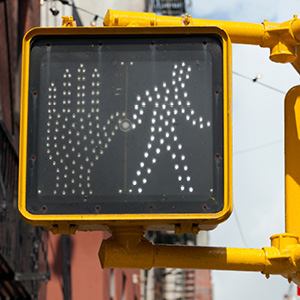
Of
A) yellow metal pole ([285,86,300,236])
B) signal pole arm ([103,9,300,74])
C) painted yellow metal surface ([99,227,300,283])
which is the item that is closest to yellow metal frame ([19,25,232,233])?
painted yellow metal surface ([99,227,300,283])

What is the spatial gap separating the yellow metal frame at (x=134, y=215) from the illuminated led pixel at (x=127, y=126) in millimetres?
19

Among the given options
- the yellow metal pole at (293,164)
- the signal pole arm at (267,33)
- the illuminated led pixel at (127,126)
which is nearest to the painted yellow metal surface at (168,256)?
the yellow metal pole at (293,164)

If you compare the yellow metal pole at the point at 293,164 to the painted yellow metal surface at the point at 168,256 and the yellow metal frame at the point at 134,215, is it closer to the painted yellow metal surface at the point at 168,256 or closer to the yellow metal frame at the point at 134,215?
the painted yellow metal surface at the point at 168,256

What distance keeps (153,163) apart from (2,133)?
939 cm

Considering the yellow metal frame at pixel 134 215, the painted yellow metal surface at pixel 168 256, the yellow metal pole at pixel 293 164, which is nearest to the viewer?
the yellow metal frame at pixel 134 215

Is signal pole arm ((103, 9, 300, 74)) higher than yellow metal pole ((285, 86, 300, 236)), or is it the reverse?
signal pole arm ((103, 9, 300, 74))

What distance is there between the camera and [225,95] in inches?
141

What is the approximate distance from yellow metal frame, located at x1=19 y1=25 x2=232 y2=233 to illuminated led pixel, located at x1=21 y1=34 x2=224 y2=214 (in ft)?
0.06

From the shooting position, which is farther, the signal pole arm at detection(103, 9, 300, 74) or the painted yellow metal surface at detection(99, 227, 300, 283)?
the signal pole arm at detection(103, 9, 300, 74)

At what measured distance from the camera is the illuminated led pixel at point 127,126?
3.49 m

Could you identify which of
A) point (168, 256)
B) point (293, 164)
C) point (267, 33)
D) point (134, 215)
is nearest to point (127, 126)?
point (134, 215)

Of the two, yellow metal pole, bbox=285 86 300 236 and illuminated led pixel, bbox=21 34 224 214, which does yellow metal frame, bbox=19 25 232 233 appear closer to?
illuminated led pixel, bbox=21 34 224 214

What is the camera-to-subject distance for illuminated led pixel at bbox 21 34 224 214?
3490 millimetres

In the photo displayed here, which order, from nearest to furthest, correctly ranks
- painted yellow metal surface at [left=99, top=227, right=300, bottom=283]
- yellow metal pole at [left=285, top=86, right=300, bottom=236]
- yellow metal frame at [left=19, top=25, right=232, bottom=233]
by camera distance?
yellow metal frame at [left=19, top=25, right=232, bottom=233]
painted yellow metal surface at [left=99, top=227, right=300, bottom=283]
yellow metal pole at [left=285, top=86, right=300, bottom=236]
